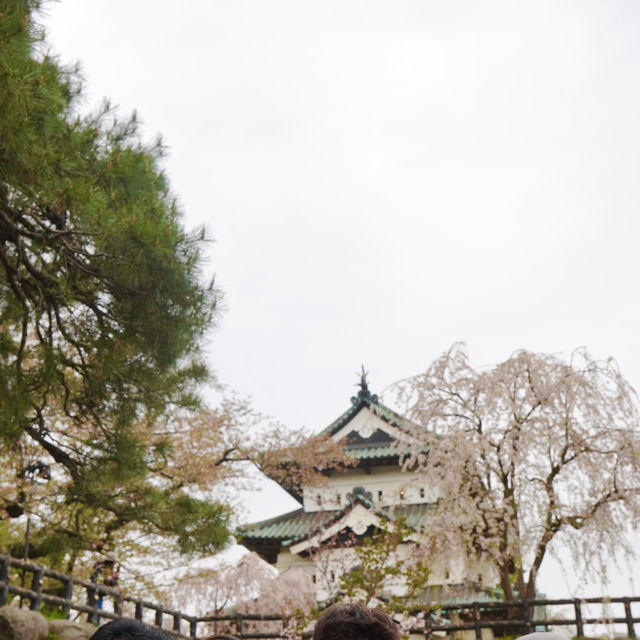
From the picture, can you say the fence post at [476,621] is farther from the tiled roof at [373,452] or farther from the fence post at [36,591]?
the fence post at [36,591]

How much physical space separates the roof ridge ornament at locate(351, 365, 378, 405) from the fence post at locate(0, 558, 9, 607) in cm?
1350

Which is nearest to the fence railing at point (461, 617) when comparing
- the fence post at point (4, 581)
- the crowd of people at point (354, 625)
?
the fence post at point (4, 581)

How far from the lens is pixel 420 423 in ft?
48.7

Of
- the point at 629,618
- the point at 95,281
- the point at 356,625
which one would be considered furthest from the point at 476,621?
the point at 356,625

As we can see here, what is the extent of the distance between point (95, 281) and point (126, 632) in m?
5.49

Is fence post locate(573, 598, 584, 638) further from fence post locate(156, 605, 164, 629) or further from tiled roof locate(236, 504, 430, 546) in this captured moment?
fence post locate(156, 605, 164, 629)

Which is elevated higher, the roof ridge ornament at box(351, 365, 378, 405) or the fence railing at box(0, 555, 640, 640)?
the roof ridge ornament at box(351, 365, 378, 405)

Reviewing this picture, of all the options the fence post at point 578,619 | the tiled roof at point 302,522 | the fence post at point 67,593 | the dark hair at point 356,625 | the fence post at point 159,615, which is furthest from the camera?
the tiled roof at point 302,522

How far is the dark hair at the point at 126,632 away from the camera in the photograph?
1.28 m

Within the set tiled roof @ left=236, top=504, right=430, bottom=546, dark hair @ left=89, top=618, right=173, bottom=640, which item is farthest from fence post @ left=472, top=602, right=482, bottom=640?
dark hair @ left=89, top=618, right=173, bottom=640

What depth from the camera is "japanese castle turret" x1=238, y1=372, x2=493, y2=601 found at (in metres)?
17.7

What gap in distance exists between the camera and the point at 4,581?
7.99 m

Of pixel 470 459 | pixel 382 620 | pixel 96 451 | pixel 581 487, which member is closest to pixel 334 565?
pixel 470 459

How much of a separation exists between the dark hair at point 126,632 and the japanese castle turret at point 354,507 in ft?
50.4
